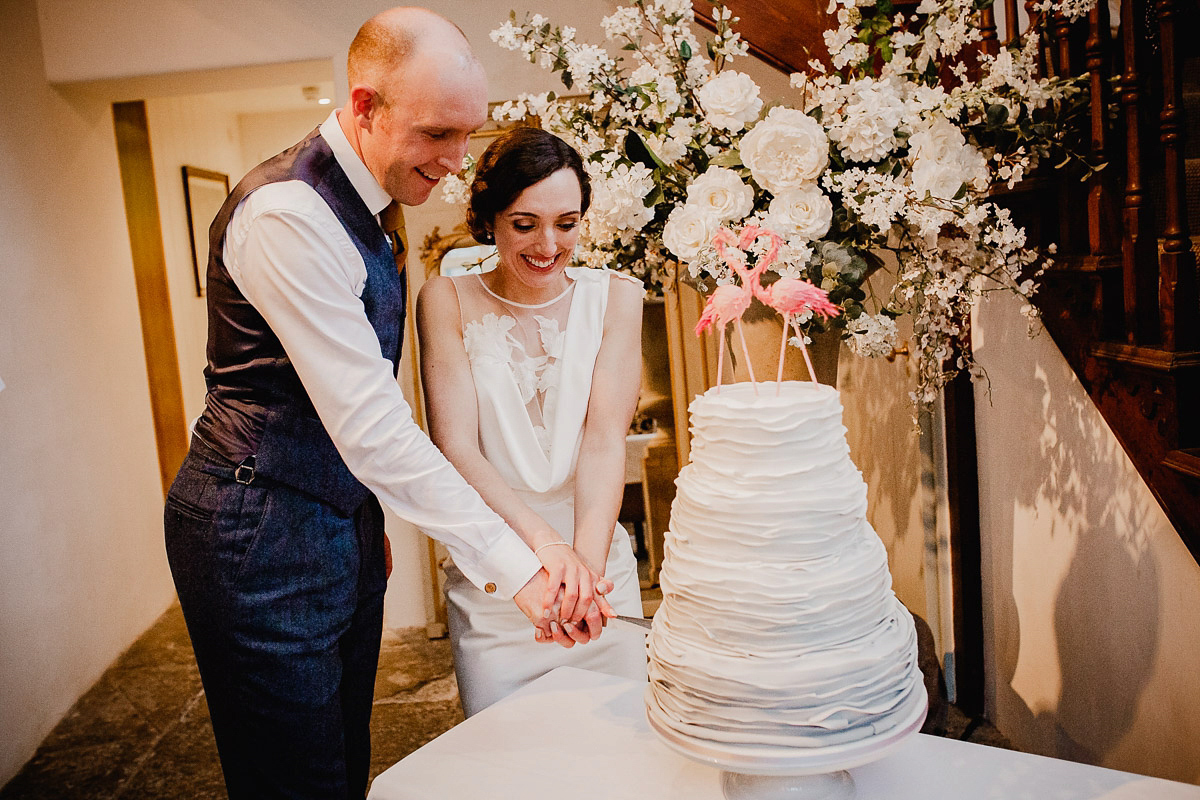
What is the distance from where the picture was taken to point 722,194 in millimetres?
1651

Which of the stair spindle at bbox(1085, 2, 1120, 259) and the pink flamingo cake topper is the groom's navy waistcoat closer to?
the pink flamingo cake topper

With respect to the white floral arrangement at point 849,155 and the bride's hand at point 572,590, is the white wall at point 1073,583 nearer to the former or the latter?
the white floral arrangement at point 849,155

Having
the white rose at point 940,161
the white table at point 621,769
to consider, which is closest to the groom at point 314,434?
the white table at point 621,769

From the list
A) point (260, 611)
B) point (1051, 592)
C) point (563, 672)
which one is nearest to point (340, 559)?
point (260, 611)

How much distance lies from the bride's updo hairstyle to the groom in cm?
25

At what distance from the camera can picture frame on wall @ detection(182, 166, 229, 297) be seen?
5.16m

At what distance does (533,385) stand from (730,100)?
0.67 metres

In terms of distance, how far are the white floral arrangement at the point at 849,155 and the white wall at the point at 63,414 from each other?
6.94ft

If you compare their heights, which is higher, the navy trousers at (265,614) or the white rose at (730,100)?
the white rose at (730,100)

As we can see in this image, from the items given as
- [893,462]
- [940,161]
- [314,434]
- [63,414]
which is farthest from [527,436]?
[63,414]

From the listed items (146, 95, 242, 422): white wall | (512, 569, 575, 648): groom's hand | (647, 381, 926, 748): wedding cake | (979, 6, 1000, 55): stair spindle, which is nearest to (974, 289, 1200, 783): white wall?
(979, 6, 1000, 55): stair spindle

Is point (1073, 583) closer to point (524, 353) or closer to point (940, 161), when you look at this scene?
point (940, 161)

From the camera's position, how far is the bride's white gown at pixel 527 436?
1901mm

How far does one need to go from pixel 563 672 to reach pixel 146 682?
2694 mm
